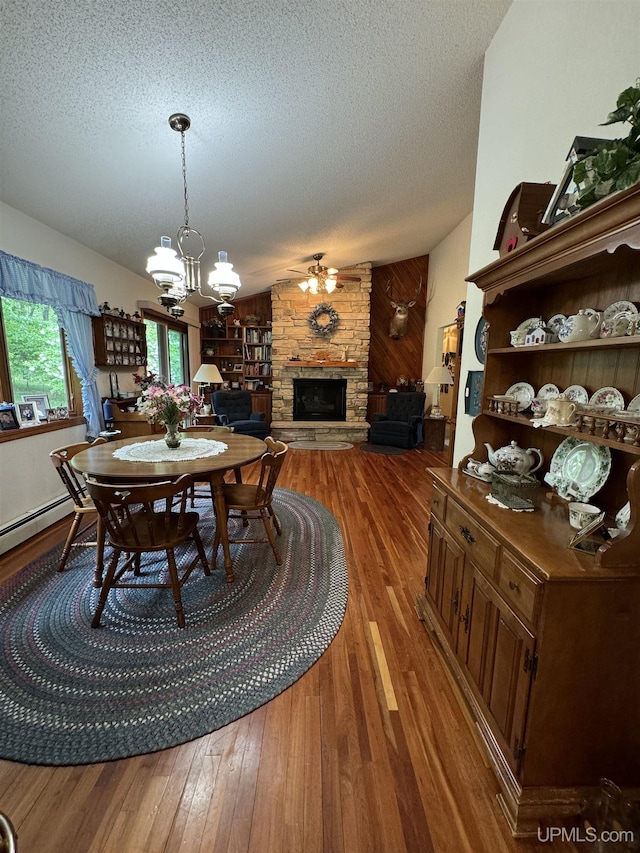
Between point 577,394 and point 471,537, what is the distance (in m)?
0.68

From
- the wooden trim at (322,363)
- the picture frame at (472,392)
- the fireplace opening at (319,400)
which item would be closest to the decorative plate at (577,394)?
the picture frame at (472,392)

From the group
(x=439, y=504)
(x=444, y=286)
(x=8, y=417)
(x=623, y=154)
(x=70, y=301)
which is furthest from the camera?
(x=444, y=286)

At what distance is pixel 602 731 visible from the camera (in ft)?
3.32

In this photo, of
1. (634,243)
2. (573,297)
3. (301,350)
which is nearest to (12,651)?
(634,243)

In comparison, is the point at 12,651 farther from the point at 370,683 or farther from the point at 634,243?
the point at 634,243

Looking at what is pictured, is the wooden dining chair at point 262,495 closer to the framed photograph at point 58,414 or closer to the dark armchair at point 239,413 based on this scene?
the framed photograph at point 58,414

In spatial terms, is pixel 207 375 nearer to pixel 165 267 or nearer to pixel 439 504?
pixel 165 267

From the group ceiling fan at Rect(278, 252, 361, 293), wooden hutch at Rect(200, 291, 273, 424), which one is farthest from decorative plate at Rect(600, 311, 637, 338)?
wooden hutch at Rect(200, 291, 273, 424)

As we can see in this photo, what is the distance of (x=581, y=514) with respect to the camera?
3.66ft

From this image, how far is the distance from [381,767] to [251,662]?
0.68m

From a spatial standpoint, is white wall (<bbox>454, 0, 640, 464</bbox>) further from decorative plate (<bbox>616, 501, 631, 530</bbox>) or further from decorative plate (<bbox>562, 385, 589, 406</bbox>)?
decorative plate (<bbox>616, 501, 631, 530</bbox>)

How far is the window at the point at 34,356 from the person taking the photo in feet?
8.90

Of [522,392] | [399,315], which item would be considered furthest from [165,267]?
[399,315]

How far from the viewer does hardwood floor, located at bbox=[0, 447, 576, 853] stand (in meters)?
1.00
